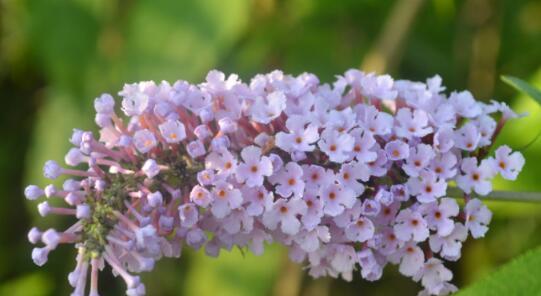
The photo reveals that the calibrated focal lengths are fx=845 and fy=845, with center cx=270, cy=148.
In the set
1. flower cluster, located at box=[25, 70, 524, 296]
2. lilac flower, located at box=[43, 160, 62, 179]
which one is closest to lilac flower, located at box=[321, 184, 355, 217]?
flower cluster, located at box=[25, 70, 524, 296]

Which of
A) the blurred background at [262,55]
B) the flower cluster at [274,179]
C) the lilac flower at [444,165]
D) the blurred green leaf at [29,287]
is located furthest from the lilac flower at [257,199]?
the blurred green leaf at [29,287]

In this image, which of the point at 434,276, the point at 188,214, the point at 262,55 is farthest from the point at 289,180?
the point at 262,55

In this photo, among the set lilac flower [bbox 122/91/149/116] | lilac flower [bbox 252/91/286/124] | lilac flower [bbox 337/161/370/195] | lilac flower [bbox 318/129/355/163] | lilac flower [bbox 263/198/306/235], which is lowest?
lilac flower [bbox 263/198/306/235]

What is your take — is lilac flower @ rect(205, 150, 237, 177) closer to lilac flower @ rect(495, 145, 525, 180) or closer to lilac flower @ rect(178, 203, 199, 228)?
lilac flower @ rect(178, 203, 199, 228)

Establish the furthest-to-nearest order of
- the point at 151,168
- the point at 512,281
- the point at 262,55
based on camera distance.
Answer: the point at 262,55
the point at 151,168
the point at 512,281

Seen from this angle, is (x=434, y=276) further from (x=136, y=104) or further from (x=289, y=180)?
(x=136, y=104)

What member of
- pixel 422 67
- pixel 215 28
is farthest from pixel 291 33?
pixel 422 67
